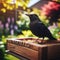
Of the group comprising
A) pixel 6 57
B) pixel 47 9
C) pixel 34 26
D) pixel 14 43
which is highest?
pixel 47 9

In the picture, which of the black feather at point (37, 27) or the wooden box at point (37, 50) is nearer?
the wooden box at point (37, 50)

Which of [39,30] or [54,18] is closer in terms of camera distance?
[39,30]

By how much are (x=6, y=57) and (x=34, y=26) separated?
0.59 metres

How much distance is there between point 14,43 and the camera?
2.67 meters

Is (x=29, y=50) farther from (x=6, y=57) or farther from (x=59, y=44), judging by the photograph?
(x=6, y=57)

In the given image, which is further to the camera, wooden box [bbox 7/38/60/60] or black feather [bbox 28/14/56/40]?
black feather [bbox 28/14/56/40]

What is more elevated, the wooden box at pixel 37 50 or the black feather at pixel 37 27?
the black feather at pixel 37 27

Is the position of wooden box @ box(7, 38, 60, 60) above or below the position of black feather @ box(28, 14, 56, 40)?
below

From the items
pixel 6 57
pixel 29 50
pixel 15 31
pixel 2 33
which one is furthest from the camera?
pixel 15 31

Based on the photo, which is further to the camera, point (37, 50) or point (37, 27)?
point (37, 27)

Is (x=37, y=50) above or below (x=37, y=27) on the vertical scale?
below

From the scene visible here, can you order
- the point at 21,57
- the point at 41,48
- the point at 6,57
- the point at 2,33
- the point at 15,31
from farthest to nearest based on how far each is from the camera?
the point at 15,31, the point at 2,33, the point at 6,57, the point at 21,57, the point at 41,48

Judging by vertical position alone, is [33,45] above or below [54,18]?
below

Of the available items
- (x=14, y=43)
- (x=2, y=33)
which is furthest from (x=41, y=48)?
(x=2, y=33)
